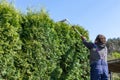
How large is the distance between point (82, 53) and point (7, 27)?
3709 millimetres

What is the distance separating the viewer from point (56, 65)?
1102 centimetres

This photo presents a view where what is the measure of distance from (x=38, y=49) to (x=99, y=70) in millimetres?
1925

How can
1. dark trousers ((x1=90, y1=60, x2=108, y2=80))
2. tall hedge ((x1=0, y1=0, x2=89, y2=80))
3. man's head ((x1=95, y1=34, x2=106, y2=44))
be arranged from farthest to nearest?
man's head ((x1=95, y1=34, x2=106, y2=44)) < dark trousers ((x1=90, y1=60, x2=108, y2=80)) < tall hedge ((x1=0, y1=0, x2=89, y2=80))

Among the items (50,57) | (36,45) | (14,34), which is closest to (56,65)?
(50,57)

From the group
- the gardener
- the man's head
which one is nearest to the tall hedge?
the gardener

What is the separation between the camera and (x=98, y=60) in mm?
10445

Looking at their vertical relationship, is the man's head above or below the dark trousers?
above

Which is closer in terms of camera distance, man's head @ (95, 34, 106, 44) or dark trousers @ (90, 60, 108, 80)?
dark trousers @ (90, 60, 108, 80)

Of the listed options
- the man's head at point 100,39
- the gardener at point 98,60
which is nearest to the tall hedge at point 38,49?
the gardener at point 98,60

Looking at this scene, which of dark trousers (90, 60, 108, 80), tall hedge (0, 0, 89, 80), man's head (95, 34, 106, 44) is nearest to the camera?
tall hedge (0, 0, 89, 80)

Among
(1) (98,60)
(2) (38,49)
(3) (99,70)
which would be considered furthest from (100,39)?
(2) (38,49)

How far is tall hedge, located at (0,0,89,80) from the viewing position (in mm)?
9375

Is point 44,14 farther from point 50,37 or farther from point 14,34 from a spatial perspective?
point 14,34

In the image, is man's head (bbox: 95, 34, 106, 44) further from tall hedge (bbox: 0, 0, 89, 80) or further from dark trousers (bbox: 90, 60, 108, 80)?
tall hedge (bbox: 0, 0, 89, 80)
